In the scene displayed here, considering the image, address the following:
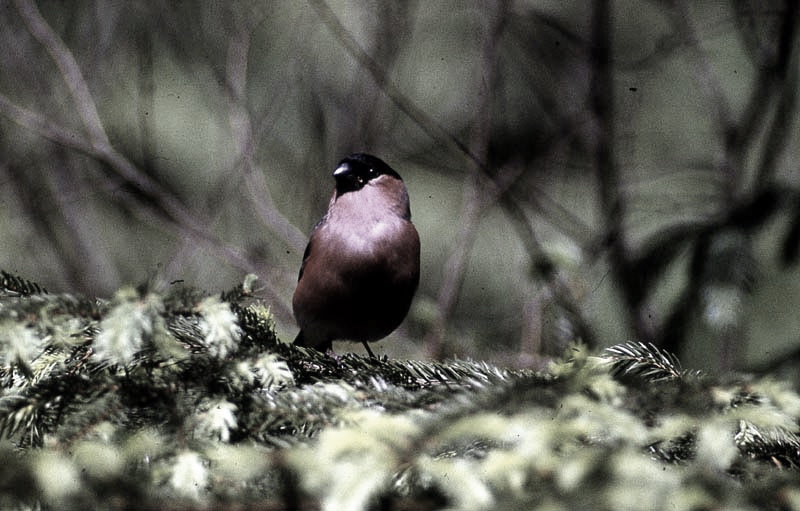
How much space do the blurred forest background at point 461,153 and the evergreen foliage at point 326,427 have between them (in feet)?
3.03

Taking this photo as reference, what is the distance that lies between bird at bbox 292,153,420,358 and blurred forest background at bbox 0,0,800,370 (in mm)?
360

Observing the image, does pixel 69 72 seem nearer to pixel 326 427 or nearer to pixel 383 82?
pixel 383 82

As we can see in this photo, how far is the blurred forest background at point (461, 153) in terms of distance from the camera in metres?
2.36

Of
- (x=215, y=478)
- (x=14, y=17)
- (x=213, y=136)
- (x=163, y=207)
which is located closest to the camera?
(x=215, y=478)

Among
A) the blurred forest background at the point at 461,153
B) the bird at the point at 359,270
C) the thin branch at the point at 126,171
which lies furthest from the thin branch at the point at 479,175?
the thin branch at the point at 126,171

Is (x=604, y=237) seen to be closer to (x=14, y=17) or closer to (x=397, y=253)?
(x=397, y=253)

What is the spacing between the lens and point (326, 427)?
94 centimetres

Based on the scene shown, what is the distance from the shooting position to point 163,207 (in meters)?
3.25

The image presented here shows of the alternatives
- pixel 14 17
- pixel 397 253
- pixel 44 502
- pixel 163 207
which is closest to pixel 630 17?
pixel 397 253

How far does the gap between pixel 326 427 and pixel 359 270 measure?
1.12 meters

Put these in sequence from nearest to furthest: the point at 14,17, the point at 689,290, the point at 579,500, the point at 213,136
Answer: the point at 579,500 < the point at 689,290 < the point at 14,17 < the point at 213,136

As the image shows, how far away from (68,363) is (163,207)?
2227 mm

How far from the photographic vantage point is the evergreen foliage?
0.65 metres

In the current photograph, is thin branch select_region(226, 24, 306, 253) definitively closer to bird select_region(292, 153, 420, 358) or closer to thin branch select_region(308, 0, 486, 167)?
thin branch select_region(308, 0, 486, 167)
